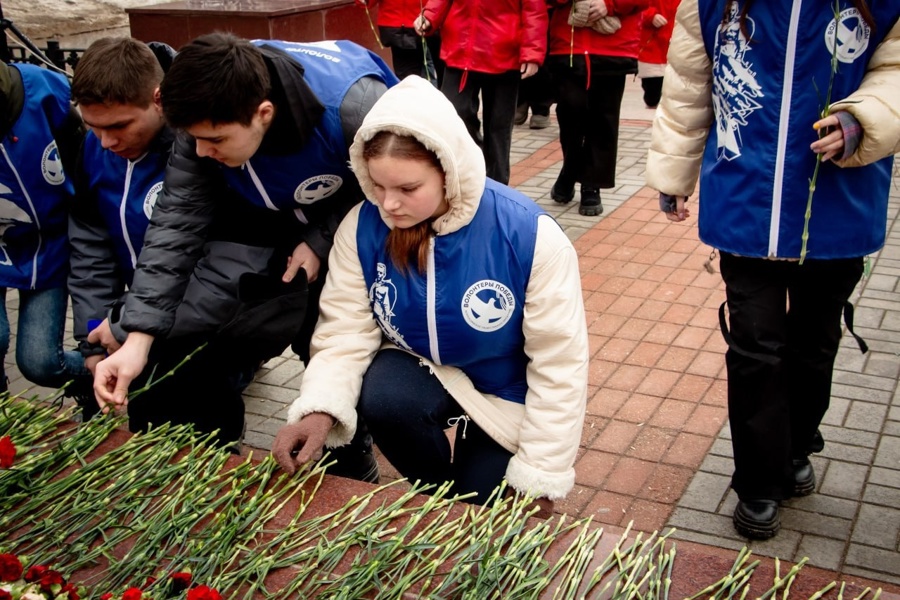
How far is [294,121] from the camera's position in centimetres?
275

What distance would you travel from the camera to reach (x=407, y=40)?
7039mm

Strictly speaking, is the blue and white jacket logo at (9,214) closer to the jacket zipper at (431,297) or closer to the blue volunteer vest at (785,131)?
the jacket zipper at (431,297)

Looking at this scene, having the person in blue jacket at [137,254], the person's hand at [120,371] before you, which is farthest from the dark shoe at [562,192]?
the person's hand at [120,371]

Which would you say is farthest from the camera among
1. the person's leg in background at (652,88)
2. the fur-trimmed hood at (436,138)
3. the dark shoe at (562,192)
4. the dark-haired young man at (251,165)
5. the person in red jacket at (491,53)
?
the person's leg in background at (652,88)

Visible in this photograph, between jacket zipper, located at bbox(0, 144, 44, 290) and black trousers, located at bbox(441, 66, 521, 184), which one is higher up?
jacket zipper, located at bbox(0, 144, 44, 290)

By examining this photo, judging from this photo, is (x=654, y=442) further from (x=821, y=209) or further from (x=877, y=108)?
(x=877, y=108)

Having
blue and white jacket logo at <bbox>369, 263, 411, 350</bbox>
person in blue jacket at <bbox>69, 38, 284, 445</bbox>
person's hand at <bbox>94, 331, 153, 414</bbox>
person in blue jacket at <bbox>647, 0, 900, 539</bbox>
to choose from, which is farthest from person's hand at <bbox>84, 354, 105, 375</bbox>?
person in blue jacket at <bbox>647, 0, 900, 539</bbox>

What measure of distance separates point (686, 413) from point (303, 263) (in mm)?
1840

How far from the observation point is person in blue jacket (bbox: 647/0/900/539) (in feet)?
9.25

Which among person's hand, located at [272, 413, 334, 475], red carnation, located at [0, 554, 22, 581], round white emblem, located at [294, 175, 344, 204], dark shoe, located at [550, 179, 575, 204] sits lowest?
dark shoe, located at [550, 179, 575, 204]

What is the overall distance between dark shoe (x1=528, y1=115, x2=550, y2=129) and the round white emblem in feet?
20.5

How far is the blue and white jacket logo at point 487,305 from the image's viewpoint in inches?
106

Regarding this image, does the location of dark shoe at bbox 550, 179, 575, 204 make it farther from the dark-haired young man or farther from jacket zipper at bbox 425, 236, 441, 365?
jacket zipper at bbox 425, 236, 441, 365

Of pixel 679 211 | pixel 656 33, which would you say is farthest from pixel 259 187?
pixel 656 33
